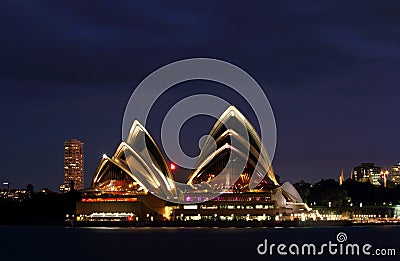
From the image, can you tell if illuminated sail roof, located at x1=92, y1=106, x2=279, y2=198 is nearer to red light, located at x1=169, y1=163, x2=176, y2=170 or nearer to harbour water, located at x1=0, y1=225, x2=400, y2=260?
red light, located at x1=169, y1=163, x2=176, y2=170

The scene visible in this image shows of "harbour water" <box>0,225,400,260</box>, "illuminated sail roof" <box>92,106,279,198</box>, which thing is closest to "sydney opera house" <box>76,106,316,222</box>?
"illuminated sail roof" <box>92,106,279,198</box>

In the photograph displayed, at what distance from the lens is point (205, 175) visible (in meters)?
111

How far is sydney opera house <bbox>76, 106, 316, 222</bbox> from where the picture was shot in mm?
106875

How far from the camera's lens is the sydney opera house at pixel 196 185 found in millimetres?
106875

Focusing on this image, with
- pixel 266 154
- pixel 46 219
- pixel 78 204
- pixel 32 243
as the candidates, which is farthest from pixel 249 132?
pixel 46 219

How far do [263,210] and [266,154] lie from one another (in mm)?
6416

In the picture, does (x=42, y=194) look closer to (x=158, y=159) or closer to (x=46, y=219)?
(x=46, y=219)

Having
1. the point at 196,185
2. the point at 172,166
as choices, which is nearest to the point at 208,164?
the point at 196,185

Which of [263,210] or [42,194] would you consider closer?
[263,210]

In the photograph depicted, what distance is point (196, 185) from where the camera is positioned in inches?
4412

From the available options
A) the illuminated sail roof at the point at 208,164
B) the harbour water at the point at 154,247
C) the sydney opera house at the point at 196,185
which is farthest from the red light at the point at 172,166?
the harbour water at the point at 154,247

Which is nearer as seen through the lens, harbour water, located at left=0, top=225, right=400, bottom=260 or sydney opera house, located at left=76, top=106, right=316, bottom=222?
harbour water, located at left=0, top=225, right=400, bottom=260

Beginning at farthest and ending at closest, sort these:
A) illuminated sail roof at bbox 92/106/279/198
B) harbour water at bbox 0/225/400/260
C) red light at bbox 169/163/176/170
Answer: red light at bbox 169/163/176/170 < illuminated sail roof at bbox 92/106/279/198 < harbour water at bbox 0/225/400/260

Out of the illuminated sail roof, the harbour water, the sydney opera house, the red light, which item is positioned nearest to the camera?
the harbour water
